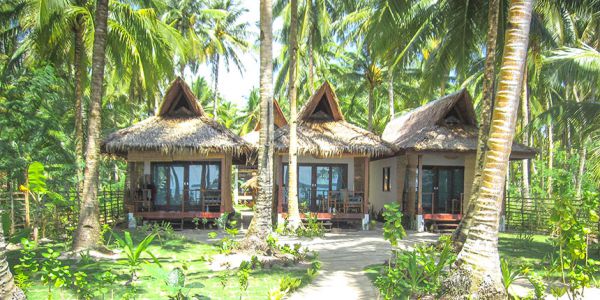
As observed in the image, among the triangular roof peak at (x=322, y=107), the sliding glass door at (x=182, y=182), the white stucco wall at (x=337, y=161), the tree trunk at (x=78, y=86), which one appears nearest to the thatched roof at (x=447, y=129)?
the white stucco wall at (x=337, y=161)

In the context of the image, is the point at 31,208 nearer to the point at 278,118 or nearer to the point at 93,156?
the point at 93,156

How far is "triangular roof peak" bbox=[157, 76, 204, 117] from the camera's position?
557 inches

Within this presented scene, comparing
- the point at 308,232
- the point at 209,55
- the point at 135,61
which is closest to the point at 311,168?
the point at 308,232

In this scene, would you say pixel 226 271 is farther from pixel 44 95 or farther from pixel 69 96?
pixel 69 96

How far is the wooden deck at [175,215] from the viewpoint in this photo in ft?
43.3

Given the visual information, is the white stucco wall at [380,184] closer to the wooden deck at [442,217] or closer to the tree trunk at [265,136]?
the wooden deck at [442,217]

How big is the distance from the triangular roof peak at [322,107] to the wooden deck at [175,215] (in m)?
4.41

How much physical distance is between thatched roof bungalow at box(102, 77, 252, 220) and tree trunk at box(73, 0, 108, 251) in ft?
13.6

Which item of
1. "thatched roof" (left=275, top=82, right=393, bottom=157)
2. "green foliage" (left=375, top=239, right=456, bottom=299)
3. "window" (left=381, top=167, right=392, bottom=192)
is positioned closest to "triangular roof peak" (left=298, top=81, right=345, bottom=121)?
"thatched roof" (left=275, top=82, right=393, bottom=157)

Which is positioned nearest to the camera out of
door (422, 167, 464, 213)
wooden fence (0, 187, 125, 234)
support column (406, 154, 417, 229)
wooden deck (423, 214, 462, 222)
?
wooden fence (0, 187, 125, 234)

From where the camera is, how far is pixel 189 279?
20.9 feet

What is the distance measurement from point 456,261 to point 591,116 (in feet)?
24.2

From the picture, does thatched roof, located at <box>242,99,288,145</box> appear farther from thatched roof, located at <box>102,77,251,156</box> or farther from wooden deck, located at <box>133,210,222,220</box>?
wooden deck, located at <box>133,210,222,220</box>

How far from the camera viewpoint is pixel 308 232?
11891 mm
